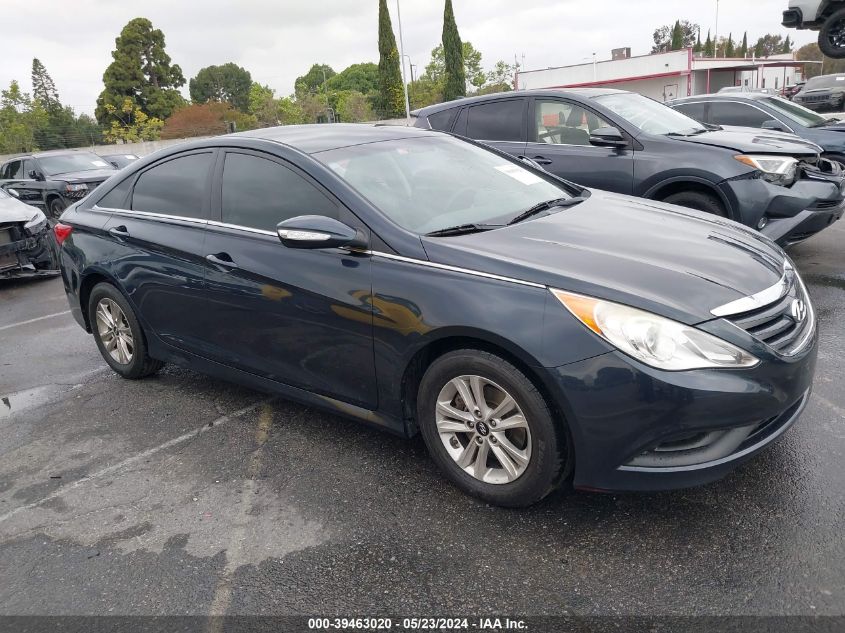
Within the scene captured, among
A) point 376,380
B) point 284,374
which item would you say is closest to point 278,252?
point 284,374

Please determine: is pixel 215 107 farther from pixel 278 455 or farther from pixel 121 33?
pixel 278 455

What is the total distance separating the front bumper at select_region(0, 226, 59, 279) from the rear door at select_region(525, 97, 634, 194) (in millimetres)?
5844

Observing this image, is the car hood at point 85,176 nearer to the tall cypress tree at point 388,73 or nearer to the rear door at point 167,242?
the rear door at point 167,242

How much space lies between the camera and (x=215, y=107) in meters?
59.8

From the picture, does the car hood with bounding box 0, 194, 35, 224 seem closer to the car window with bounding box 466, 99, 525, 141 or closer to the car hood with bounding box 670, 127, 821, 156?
the car window with bounding box 466, 99, 525, 141

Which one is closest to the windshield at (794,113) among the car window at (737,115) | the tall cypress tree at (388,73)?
the car window at (737,115)

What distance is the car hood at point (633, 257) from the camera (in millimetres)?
2680

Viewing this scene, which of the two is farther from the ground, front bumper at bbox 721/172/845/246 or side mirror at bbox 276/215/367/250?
side mirror at bbox 276/215/367/250

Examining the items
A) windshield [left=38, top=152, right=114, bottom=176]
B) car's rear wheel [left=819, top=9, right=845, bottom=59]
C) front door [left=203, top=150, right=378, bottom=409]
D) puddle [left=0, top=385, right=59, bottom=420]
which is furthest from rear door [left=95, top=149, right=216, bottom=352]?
car's rear wheel [left=819, top=9, right=845, bottom=59]

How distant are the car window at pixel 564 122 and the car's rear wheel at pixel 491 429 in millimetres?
4289

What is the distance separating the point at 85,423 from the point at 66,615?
1.95m

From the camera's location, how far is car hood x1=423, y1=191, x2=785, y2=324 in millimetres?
2680

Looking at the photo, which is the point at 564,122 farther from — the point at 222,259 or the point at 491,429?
the point at 491,429

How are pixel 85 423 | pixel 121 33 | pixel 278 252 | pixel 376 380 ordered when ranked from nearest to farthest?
pixel 376 380
pixel 278 252
pixel 85 423
pixel 121 33
